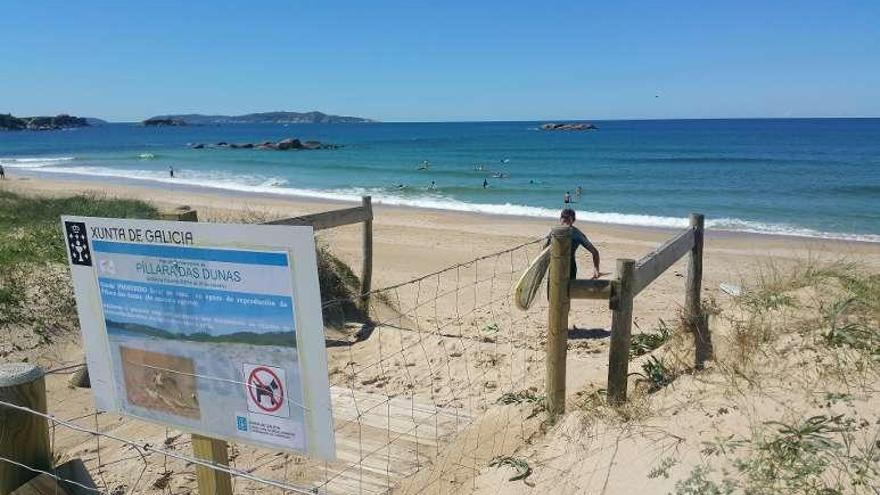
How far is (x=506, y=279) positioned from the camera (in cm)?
1227

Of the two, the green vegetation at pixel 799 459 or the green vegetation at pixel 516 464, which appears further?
the green vegetation at pixel 516 464

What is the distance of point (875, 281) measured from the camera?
640 cm

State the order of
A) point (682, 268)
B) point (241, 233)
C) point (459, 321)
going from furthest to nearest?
point (682, 268)
point (459, 321)
point (241, 233)

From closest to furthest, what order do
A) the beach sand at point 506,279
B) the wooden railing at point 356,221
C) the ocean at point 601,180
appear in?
the beach sand at point 506,279
the wooden railing at point 356,221
the ocean at point 601,180

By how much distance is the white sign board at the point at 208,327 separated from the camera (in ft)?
7.42

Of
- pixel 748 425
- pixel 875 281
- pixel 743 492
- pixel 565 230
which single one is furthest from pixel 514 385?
pixel 875 281

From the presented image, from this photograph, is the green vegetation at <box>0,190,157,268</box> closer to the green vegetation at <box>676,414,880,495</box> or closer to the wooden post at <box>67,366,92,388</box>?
the wooden post at <box>67,366,92,388</box>

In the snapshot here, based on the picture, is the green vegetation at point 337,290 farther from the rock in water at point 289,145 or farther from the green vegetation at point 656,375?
the rock in water at point 289,145

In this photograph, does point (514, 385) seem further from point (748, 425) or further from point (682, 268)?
point (682, 268)

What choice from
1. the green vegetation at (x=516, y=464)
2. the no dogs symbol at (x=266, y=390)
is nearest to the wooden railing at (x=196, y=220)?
the no dogs symbol at (x=266, y=390)

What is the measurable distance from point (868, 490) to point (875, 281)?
3.96 m

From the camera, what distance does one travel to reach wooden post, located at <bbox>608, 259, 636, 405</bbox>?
15.0 feet

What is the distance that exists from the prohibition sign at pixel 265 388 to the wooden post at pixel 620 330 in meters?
2.83

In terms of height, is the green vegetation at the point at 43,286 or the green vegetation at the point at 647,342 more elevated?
the green vegetation at the point at 43,286
